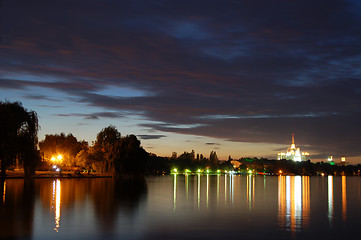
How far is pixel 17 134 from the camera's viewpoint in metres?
47.4

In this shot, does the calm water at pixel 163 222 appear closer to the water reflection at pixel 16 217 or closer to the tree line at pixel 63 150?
the water reflection at pixel 16 217

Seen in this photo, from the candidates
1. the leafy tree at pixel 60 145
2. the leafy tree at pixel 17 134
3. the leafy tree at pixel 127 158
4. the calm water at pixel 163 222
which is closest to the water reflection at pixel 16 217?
the calm water at pixel 163 222

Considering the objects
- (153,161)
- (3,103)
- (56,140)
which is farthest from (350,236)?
(153,161)

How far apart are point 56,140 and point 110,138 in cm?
4559

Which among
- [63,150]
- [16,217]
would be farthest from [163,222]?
[63,150]

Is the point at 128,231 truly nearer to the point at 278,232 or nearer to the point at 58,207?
the point at 278,232

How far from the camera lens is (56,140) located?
125m

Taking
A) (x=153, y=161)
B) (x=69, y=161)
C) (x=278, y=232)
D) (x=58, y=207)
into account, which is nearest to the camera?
(x=278, y=232)

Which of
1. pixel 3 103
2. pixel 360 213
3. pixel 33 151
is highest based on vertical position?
pixel 3 103

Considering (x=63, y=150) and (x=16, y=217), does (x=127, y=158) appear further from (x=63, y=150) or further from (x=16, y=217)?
(x=16, y=217)

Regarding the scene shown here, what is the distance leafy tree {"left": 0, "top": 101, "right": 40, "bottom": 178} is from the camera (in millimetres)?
43125

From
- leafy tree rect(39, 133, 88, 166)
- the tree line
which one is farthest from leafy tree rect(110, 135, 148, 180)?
leafy tree rect(39, 133, 88, 166)

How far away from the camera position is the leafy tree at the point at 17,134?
4312 cm

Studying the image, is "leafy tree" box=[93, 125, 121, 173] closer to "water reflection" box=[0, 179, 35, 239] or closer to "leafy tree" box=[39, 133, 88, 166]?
"leafy tree" box=[39, 133, 88, 166]
